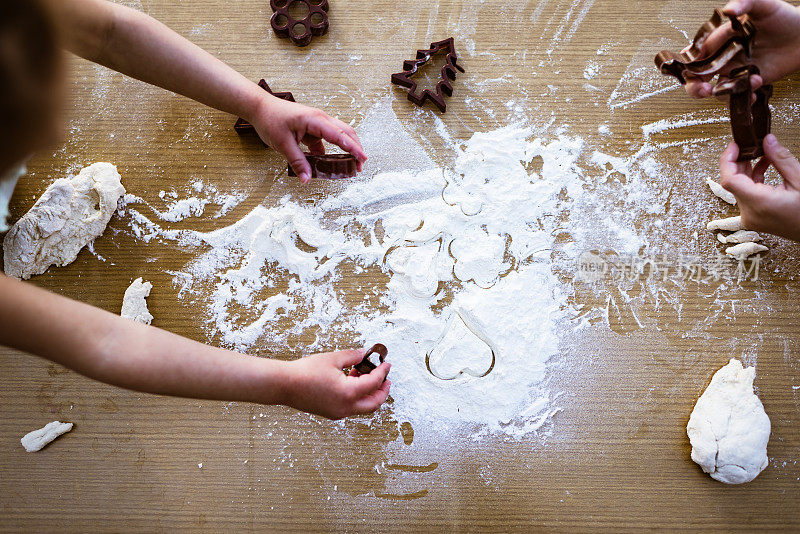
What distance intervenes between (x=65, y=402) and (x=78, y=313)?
306 millimetres

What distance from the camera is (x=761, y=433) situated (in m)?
0.76

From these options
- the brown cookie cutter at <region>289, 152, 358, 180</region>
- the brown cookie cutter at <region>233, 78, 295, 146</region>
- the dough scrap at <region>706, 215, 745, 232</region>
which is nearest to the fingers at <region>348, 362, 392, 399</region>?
the brown cookie cutter at <region>289, 152, 358, 180</region>

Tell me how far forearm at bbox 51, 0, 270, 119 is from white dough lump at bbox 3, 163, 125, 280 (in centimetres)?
19

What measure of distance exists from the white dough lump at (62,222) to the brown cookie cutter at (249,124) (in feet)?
0.74

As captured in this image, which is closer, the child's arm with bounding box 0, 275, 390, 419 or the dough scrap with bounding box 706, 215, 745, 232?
the child's arm with bounding box 0, 275, 390, 419

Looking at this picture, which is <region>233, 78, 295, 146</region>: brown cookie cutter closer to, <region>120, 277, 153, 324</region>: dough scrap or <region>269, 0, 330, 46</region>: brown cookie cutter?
<region>269, 0, 330, 46</region>: brown cookie cutter

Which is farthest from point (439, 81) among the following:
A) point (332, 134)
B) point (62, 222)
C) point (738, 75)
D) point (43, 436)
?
point (43, 436)

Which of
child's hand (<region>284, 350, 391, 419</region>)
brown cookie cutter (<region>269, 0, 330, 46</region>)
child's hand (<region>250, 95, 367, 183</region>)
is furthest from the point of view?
brown cookie cutter (<region>269, 0, 330, 46</region>)

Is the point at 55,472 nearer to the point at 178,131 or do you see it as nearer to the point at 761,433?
the point at 178,131

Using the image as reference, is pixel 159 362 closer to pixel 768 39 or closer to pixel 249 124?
pixel 249 124

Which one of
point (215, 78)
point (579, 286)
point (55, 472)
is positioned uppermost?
point (215, 78)

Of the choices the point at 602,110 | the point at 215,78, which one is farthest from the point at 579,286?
the point at 215,78

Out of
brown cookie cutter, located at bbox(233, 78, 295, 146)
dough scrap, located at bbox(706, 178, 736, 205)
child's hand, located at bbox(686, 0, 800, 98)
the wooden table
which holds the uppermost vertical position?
child's hand, located at bbox(686, 0, 800, 98)

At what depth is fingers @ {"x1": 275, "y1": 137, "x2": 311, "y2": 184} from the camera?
811mm
